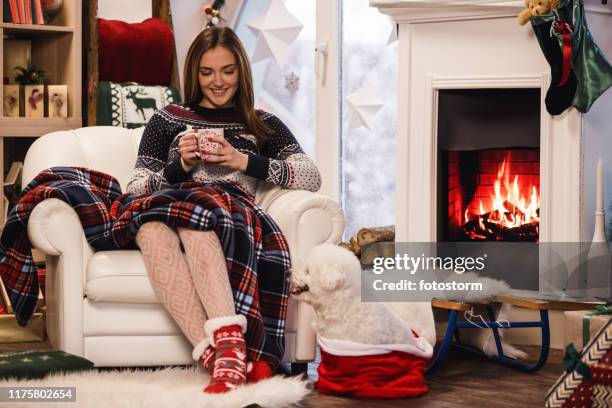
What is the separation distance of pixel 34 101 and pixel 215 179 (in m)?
1.58

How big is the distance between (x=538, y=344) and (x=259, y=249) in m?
1.19

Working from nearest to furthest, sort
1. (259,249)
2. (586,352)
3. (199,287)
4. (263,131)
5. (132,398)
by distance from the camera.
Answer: (586,352) < (132,398) < (199,287) < (259,249) < (263,131)

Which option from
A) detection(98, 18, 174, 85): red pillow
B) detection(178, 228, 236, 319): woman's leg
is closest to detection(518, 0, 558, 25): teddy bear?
detection(178, 228, 236, 319): woman's leg

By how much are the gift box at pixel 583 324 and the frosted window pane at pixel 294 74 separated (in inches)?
81.3

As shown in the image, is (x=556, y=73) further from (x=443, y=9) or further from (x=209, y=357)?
(x=209, y=357)

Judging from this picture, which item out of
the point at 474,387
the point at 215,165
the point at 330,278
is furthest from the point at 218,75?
the point at 474,387

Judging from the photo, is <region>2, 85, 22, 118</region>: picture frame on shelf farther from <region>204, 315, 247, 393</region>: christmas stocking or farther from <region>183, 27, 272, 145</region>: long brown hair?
<region>204, 315, 247, 393</region>: christmas stocking

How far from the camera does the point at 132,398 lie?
2.43m

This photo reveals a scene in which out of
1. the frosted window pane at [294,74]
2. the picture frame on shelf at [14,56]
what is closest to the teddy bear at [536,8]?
the frosted window pane at [294,74]

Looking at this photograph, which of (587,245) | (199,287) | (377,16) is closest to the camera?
(199,287)

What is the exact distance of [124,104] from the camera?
428 cm

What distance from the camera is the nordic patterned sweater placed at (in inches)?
120

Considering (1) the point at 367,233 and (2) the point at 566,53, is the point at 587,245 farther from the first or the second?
(1) the point at 367,233

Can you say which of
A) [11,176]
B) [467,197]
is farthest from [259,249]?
[11,176]
